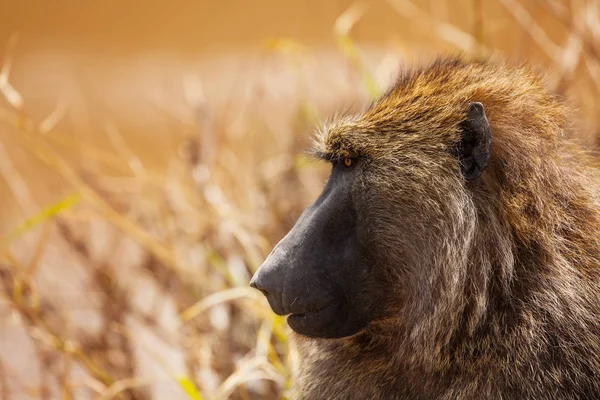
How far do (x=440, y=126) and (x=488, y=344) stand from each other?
421mm

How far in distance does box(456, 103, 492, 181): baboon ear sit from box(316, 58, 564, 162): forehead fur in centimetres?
2

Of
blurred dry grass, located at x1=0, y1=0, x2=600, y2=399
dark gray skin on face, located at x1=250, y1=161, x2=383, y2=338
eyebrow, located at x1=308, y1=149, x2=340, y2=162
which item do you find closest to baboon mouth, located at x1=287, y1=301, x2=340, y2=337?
dark gray skin on face, located at x1=250, y1=161, x2=383, y2=338

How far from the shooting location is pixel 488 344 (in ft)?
4.80

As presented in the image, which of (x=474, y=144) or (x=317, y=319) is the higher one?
(x=474, y=144)

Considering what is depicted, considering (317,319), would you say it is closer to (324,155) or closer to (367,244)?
(367,244)

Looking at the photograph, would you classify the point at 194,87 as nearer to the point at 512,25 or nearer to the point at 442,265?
the point at 442,265

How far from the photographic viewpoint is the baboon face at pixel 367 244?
1.48m

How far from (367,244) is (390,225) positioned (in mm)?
60

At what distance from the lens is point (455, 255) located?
146cm

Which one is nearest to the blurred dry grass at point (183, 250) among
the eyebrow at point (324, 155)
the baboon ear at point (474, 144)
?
the eyebrow at point (324, 155)

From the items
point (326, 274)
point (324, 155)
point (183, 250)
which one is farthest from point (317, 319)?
point (183, 250)

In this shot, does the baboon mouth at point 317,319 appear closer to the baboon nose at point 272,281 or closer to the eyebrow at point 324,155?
the baboon nose at point 272,281

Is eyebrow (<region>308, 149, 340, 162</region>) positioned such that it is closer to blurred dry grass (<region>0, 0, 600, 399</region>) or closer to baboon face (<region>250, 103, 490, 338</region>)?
baboon face (<region>250, 103, 490, 338</region>)

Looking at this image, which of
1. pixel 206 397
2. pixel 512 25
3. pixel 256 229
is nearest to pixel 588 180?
pixel 206 397
